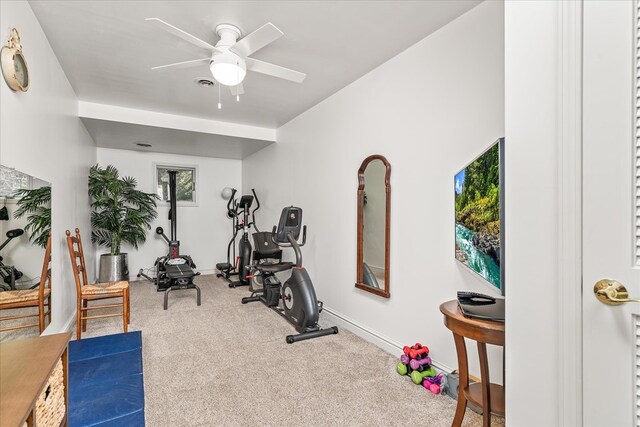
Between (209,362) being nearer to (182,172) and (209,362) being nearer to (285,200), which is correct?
(285,200)

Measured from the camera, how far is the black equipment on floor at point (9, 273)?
1.55m

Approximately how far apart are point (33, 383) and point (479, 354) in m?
1.79

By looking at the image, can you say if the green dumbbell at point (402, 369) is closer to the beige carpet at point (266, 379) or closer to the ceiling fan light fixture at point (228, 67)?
the beige carpet at point (266, 379)

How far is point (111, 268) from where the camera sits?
530 centimetres

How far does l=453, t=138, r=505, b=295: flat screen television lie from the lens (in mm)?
1735

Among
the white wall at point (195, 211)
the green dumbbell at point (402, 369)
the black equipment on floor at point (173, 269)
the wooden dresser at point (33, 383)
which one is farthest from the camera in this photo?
the white wall at point (195, 211)

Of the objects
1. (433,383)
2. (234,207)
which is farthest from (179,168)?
(433,383)

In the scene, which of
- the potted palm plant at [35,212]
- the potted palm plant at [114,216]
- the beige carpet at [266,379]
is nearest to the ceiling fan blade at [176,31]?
the potted palm plant at [35,212]

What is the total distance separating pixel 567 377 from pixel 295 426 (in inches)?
57.3

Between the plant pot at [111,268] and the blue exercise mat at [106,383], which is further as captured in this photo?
the plant pot at [111,268]

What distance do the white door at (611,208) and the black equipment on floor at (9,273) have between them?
8.14 feet

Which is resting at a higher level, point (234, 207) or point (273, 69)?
point (273, 69)

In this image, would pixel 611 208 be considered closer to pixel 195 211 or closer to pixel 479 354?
pixel 479 354

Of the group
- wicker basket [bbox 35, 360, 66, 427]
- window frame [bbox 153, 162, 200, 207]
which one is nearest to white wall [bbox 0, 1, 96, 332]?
wicker basket [bbox 35, 360, 66, 427]
